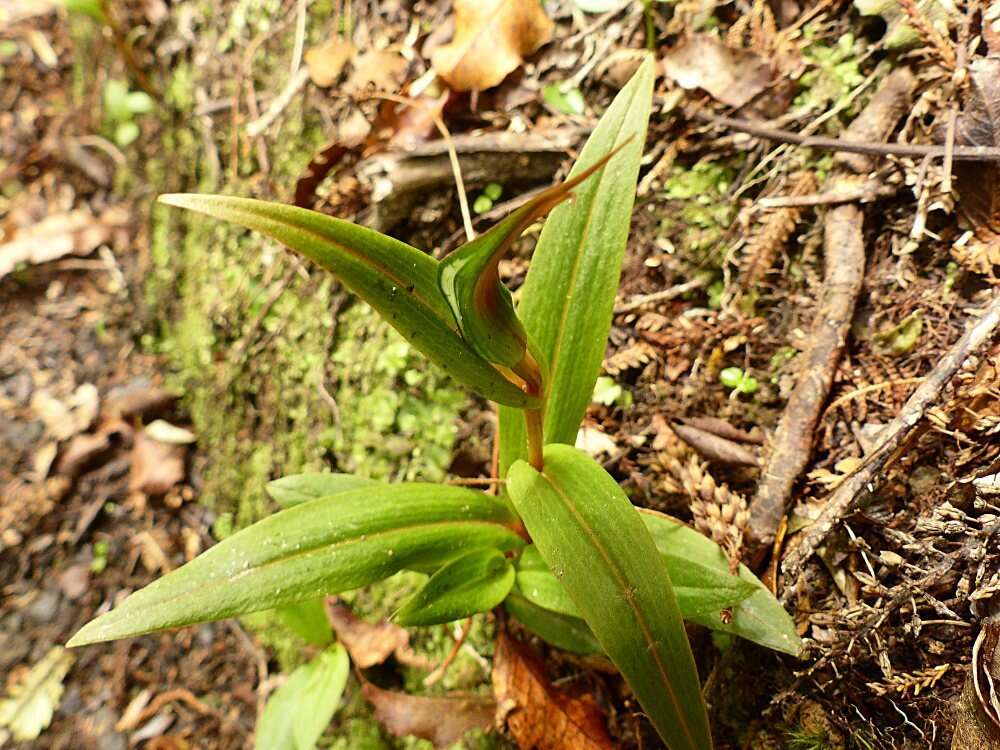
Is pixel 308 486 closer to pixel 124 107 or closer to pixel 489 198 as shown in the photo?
pixel 489 198

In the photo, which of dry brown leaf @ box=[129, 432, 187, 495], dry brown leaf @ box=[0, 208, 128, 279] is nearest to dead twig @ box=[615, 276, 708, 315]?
dry brown leaf @ box=[129, 432, 187, 495]

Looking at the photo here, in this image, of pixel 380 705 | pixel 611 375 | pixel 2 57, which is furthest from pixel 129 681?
pixel 2 57

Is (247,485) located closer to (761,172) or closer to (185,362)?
(185,362)

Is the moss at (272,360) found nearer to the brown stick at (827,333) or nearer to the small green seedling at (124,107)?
the small green seedling at (124,107)

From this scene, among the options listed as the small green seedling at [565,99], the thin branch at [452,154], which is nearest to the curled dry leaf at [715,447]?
the thin branch at [452,154]

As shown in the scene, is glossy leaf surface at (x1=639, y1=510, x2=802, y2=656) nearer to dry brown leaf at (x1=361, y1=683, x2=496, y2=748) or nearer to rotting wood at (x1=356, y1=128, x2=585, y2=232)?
dry brown leaf at (x1=361, y1=683, x2=496, y2=748)

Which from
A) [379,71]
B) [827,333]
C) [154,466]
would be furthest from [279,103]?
[827,333]

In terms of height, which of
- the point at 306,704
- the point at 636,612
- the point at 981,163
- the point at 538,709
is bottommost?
the point at 306,704
